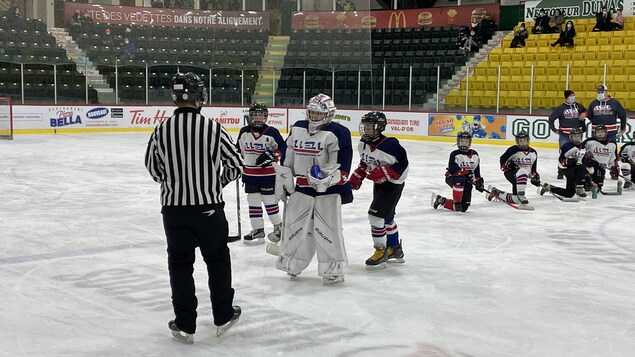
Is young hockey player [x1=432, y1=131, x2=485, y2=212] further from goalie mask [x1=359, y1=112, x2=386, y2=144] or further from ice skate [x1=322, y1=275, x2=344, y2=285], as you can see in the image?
ice skate [x1=322, y1=275, x2=344, y2=285]

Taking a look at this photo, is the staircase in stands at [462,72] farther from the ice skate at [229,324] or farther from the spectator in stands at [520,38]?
the ice skate at [229,324]

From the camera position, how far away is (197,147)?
3629 mm

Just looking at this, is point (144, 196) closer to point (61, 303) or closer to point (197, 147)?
point (61, 303)

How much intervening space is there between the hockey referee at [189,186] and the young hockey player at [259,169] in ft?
8.42

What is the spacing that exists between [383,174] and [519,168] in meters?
4.07

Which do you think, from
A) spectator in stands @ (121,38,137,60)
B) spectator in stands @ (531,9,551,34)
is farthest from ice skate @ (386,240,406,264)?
spectator in stands @ (531,9,551,34)

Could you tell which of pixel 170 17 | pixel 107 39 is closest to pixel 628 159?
pixel 107 39

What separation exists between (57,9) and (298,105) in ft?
25.3

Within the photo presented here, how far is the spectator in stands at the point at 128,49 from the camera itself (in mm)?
21656

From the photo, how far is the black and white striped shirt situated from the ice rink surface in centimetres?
77

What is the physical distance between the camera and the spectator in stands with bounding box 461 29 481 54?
2225cm

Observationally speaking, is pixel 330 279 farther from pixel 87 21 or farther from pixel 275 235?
pixel 87 21

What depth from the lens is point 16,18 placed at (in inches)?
809

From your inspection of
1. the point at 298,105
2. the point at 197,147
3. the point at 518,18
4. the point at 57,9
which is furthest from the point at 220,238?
the point at 518,18
